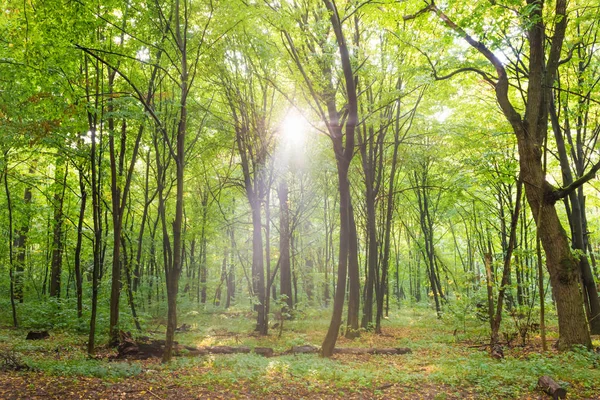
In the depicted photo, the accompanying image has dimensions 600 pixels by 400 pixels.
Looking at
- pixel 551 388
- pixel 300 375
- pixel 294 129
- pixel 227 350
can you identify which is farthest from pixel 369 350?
pixel 294 129

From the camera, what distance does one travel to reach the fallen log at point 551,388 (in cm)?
558

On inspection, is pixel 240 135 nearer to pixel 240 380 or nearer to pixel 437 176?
pixel 240 380

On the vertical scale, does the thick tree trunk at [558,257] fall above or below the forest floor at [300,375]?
above

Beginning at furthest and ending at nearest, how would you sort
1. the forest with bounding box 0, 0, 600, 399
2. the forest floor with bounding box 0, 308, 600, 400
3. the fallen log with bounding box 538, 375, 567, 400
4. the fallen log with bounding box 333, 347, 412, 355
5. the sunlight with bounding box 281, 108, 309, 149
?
the sunlight with bounding box 281, 108, 309, 149 → the fallen log with bounding box 333, 347, 412, 355 → the forest with bounding box 0, 0, 600, 399 → the forest floor with bounding box 0, 308, 600, 400 → the fallen log with bounding box 538, 375, 567, 400

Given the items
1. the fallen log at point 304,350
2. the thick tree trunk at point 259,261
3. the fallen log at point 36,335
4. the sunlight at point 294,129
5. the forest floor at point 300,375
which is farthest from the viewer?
the sunlight at point 294,129

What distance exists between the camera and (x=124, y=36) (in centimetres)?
1018

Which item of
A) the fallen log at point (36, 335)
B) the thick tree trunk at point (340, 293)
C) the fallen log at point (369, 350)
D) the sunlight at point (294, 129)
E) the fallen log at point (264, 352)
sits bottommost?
the fallen log at point (369, 350)

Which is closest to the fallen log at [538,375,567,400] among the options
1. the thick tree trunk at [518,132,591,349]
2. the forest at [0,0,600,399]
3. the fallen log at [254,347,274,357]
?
the forest at [0,0,600,399]

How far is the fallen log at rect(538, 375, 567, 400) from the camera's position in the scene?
5.58 meters

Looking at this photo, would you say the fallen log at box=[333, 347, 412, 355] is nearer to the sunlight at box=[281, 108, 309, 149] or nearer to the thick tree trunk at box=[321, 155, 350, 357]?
the thick tree trunk at box=[321, 155, 350, 357]

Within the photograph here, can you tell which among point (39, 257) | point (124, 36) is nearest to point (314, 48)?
point (124, 36)

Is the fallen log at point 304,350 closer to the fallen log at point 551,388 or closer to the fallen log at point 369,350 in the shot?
the fallen log at point 369,350

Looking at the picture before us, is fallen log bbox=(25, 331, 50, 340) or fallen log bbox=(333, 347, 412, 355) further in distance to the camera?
fallen log bbox=(25, 331, 50, 340)

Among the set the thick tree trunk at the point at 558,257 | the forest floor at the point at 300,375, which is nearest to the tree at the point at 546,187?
the thick tree trunk at the point at 558,257
